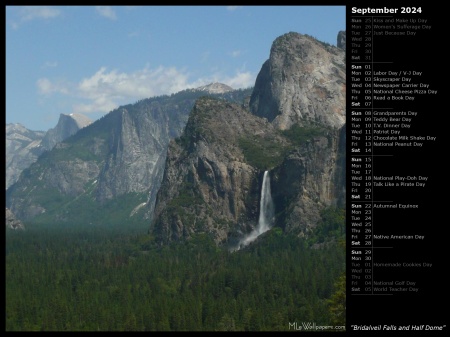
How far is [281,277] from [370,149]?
112 meters

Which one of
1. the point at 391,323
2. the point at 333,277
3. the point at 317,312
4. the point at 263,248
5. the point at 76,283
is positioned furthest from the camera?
the point at 263,248

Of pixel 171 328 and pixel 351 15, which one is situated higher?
pixel 351 15

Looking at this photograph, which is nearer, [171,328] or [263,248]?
[171,328]

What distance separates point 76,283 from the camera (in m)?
156

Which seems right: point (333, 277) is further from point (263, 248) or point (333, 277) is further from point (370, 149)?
point (370, 149)

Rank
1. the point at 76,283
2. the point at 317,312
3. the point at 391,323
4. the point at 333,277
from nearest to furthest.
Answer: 1. the point at 391,323
2. the point at 317,312
3. the point at 333,277
4. the point at 76,283

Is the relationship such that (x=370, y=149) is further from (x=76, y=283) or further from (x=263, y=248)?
(x=263, y=248)

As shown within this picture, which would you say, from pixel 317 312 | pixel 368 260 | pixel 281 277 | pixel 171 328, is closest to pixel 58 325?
pixel 171 328

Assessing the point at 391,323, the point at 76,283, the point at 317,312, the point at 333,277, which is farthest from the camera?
the point at 76,283

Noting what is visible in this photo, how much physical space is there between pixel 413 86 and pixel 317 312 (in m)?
76.7

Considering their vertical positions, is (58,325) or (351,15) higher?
(351,15)

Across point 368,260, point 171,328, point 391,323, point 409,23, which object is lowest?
point 171,328

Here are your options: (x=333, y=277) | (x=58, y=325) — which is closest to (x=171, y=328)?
(x=58, y=325)

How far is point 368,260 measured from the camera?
126 feet
